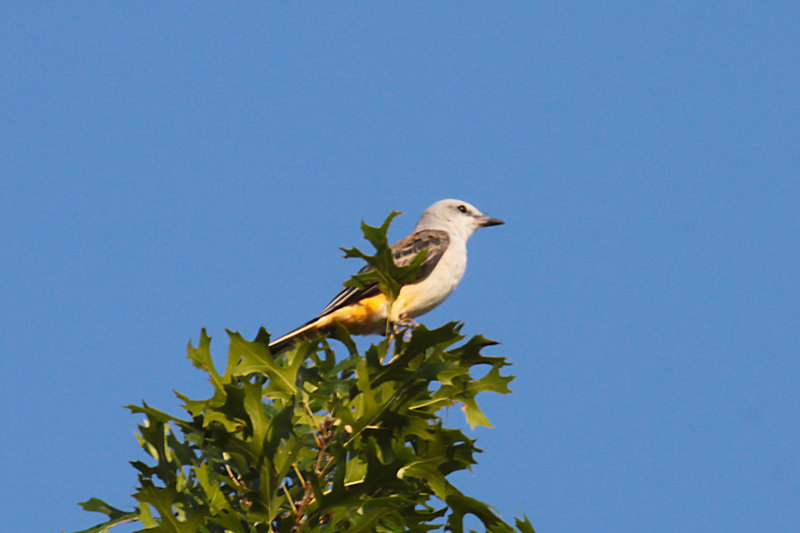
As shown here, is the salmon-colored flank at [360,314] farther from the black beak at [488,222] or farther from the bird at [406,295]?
the black beak at [488,222]

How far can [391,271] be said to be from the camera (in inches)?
226

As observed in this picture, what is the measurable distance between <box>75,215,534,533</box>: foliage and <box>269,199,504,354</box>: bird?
1.85m

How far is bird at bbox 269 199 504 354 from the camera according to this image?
7.88 m

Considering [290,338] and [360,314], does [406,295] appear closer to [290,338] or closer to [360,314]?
[360,314]

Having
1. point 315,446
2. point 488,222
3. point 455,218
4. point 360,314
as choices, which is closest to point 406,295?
point 360,314

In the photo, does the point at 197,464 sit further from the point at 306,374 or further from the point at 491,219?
the point at 491,219

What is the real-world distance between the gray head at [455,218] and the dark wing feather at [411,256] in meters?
0.42

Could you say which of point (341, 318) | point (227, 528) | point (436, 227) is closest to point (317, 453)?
point (227, 528)

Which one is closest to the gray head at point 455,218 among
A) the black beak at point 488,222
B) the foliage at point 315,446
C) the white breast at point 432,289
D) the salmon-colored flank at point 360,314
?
the black beak at point 488,222

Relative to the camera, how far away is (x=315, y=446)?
533 cm

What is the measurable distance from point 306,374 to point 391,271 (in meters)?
0.80

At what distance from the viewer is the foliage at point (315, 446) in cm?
482

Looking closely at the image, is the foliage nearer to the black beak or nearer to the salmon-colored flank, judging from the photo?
the salmon-colored flank

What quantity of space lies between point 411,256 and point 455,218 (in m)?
1.04
